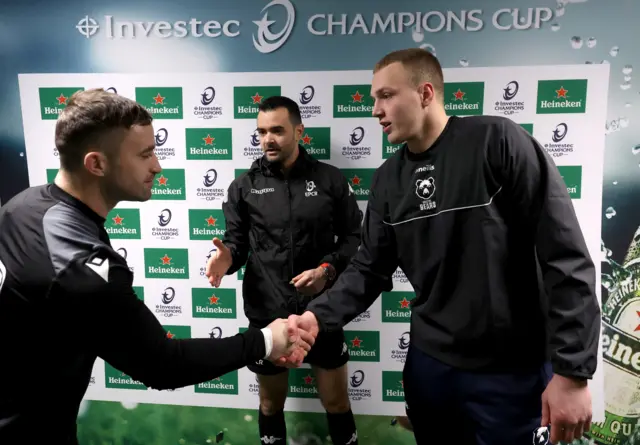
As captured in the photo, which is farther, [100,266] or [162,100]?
[162,100]

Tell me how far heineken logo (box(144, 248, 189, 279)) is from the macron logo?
1552mm

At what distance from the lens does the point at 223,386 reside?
2.82 m

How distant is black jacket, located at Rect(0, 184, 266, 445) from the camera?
1.17 metres

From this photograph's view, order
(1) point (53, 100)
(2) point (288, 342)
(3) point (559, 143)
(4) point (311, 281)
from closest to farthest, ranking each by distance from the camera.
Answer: (2) point (288, 342) < (4) point (311, 281) < (3) point (559, 143) < (1) point (53, 100)

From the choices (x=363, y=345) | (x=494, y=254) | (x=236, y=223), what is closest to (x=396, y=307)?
(x=363, y=345)

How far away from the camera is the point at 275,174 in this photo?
240 centimetres

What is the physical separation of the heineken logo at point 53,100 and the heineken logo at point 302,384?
6.56 feet

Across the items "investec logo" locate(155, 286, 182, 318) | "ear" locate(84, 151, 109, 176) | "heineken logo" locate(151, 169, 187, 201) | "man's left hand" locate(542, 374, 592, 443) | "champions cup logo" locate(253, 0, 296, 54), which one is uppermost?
"champions cup logo" locate(253, 0, 296, 54)

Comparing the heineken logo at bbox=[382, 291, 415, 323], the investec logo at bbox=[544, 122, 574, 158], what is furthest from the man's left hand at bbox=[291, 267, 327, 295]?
the investec logo at bbox=[544, 122, 574, 158]

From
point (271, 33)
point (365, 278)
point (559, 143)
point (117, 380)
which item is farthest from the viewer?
point (117, 380)

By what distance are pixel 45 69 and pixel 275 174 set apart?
1.52 meters

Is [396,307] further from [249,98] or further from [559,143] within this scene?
[249,98]

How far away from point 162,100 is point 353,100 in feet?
3.45

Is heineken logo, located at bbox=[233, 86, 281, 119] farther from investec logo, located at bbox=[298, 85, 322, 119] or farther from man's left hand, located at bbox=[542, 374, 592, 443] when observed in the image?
man's left hand, located at bbox=[542, 374, 592, 443]
